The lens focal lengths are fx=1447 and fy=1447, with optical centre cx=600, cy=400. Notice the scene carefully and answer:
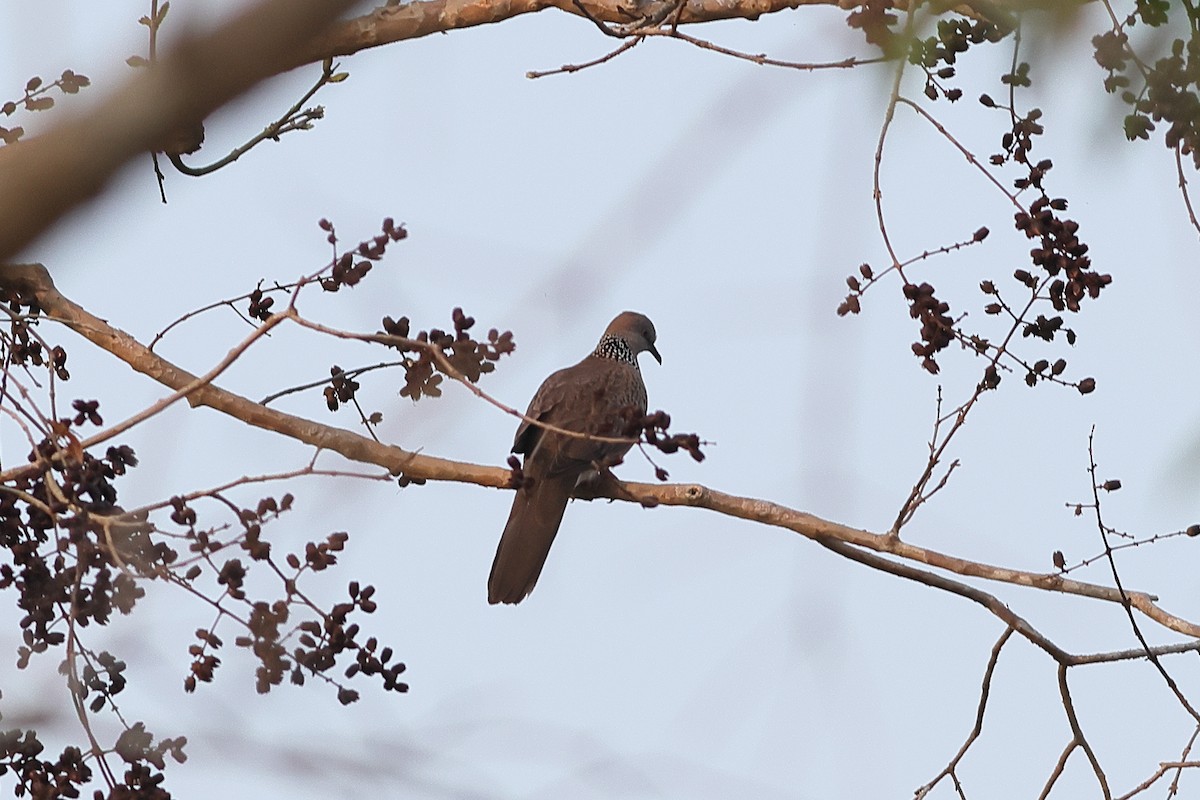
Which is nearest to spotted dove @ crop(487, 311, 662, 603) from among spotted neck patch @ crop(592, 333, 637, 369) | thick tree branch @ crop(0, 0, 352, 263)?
spotted neck patch @ crop(592, 333, 637, 369)

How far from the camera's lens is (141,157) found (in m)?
1.21

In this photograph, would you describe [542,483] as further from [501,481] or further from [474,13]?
[474,13]

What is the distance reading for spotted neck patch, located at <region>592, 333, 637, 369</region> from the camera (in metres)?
7.18

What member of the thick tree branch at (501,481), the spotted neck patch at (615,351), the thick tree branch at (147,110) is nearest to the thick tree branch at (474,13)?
the thick tree branch at (501,481)

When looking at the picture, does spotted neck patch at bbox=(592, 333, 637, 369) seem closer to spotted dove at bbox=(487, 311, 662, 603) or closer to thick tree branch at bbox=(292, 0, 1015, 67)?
spotted dove at bbox=(487, 311, 662, 603)

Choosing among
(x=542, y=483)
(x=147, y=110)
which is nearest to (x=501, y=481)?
(x=542, y=483)

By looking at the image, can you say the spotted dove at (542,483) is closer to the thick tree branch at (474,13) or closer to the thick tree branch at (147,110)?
the thick tree branch at (474,13)

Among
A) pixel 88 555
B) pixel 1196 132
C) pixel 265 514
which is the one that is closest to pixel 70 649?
pixel 88 555

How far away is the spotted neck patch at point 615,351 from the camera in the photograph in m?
7.18

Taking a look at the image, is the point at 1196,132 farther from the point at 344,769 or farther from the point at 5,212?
the point at 5,212

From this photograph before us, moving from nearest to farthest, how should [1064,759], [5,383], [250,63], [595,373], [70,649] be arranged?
[250,63], [70,649], [5,383], [1064,759], [595,373]

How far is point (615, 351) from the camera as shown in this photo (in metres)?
7.25

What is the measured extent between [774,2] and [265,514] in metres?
2.37

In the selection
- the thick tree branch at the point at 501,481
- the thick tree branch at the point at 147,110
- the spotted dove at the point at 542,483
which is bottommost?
the thick tree branch at the point at 147,110
